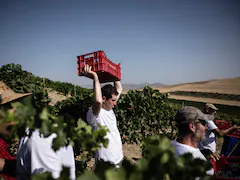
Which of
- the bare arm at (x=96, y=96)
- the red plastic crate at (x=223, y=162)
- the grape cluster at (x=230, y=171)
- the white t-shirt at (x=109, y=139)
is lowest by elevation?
the grape cluster at (x=230, y=171)

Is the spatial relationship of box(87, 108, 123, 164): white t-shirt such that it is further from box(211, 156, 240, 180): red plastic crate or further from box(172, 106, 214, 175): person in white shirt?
box(211, 156, 240, 180): red plastic crate

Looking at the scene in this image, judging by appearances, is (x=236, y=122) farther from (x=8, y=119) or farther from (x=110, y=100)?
(x=8, y=119)

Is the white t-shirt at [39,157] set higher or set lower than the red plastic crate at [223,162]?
higher

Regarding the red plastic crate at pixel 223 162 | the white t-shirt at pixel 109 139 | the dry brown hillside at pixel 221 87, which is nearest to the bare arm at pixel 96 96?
the white t-shirt at pixel 109 139

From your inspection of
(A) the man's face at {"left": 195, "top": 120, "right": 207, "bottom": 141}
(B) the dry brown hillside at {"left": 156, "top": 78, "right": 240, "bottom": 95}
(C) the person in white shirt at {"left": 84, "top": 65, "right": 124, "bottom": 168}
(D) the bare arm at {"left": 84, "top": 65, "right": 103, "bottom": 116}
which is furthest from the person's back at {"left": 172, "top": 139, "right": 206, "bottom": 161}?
(B) the dry brown hillside at {"left": 156, "top": 78, "right": 240, "bottom": 95}

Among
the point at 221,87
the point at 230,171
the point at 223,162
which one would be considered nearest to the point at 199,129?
the point at 223,162

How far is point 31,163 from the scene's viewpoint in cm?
132

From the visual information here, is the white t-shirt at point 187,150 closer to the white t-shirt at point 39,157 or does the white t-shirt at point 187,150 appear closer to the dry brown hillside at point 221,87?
the white t-shirt at point 39,157

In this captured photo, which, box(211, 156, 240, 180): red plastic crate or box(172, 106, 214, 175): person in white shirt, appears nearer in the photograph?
box(172, 106, 214, 175): person in white shirt

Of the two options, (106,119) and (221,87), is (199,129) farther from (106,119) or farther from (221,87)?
(221,87)

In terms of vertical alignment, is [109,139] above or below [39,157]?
below

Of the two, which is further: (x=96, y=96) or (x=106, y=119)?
(x=106, y=119)

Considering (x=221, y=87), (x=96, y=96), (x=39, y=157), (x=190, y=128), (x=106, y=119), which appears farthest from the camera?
(x=221, y=87)

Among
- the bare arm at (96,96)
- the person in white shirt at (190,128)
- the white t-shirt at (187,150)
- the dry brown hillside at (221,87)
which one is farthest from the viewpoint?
the dry brown hillside at (221,87)
